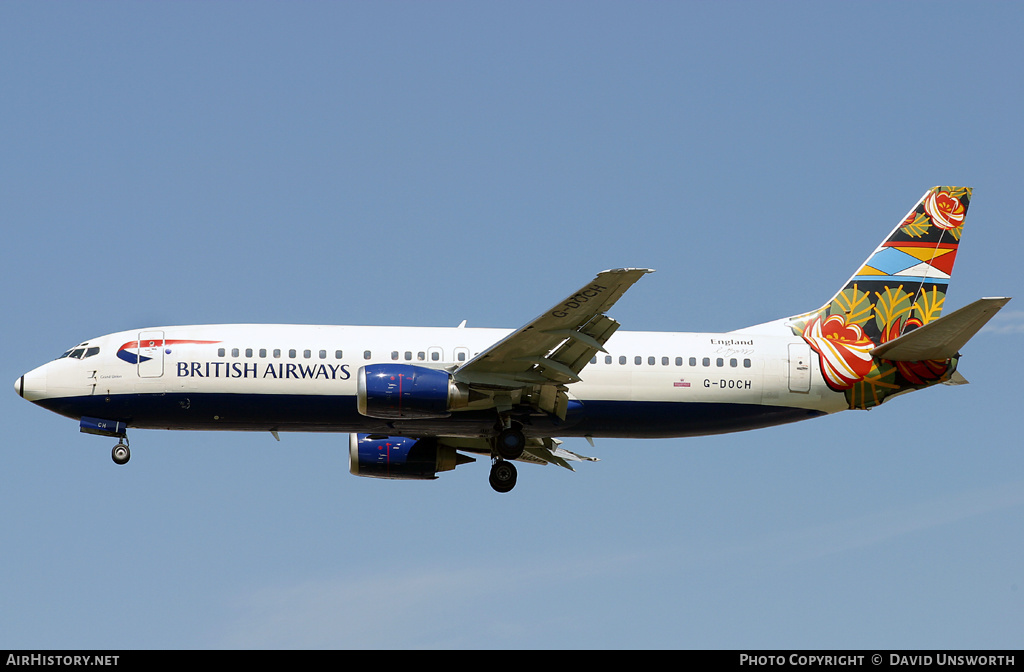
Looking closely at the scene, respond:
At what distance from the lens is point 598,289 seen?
103 feet

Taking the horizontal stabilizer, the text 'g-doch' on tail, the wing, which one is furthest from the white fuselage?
the text 'g-doch' on tail

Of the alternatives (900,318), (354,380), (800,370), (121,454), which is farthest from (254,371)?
(900,318)

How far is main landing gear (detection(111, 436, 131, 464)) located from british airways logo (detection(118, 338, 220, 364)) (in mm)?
2256

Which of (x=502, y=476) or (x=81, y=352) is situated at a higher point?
(x=81, y=352)

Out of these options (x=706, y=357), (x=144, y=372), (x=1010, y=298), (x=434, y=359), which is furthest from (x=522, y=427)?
(x=1010, y=298)

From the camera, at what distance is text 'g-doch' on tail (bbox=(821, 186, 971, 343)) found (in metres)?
39.1

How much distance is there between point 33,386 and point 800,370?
2215 centimetres

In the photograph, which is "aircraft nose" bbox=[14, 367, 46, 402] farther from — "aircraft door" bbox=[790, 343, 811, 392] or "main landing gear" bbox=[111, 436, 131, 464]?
"aircraft door" bbox=[790, 343, 811, 392]

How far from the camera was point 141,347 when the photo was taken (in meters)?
35.5

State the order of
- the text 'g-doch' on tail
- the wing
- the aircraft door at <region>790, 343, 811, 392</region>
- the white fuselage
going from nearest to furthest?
1. the wing
2. the white fuselage
3. the aircraft door at <region>790, 343, 811, 392</region>
4. the text 'g-doch' on tail

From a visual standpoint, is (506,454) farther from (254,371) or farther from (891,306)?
(891,306)

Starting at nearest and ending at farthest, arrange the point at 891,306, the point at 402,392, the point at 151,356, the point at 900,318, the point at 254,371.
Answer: the point at 402,392, the point at 254,371, the point at 151,356, the point at 900,318, the point at 891,306

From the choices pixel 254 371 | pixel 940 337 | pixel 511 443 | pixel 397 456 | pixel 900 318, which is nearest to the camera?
pixel 254 371
